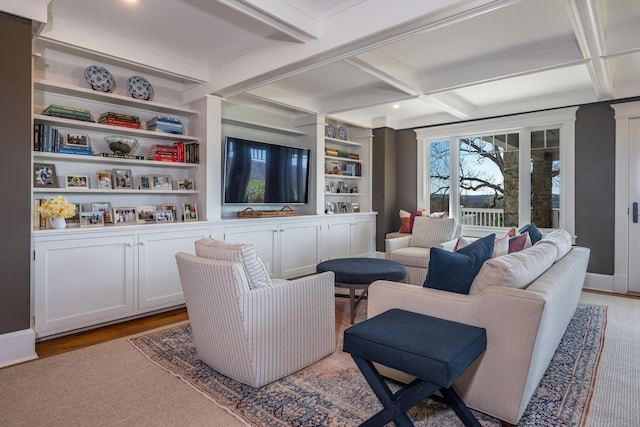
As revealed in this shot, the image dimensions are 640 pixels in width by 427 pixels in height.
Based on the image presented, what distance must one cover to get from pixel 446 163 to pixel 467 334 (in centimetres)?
473

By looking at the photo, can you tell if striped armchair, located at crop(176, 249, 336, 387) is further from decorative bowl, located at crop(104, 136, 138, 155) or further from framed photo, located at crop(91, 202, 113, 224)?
decorative bowl, located at crop(104, 136, 138, 155)

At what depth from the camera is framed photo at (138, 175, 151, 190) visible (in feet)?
12.1

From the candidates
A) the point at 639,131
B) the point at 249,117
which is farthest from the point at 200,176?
the point at 639,131

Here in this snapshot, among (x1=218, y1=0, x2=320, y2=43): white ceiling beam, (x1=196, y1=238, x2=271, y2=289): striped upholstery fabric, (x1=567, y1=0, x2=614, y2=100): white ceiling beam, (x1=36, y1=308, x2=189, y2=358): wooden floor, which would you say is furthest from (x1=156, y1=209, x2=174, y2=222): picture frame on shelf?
(x1=567, y1=0, x2=614, y2=100): white ceiling beam

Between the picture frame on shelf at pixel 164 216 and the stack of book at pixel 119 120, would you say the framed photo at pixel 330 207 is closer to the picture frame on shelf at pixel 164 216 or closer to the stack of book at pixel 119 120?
the picture frame on shelf at pixel 164 216

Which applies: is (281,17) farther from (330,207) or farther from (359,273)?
(330,207)

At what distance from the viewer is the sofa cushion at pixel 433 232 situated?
4.78 meters

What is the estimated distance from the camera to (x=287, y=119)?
533 centimetres

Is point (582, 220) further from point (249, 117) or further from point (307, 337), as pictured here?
point (249, 117)

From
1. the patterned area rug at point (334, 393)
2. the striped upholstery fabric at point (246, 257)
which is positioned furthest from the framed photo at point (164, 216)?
the striped upholstery fabric at point (246, 257)

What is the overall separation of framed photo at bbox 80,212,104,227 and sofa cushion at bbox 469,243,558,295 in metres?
3.11

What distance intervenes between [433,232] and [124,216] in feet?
12.0

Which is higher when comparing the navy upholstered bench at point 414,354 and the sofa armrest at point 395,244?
the sofa armrest at point 395,244

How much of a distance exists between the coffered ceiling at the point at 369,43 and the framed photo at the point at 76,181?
1082 millimetres
